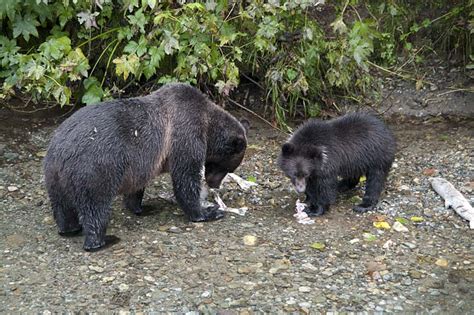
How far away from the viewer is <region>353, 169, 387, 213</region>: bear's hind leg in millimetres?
6820

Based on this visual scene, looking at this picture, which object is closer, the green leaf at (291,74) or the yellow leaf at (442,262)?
the yellow leaf at (442,262)

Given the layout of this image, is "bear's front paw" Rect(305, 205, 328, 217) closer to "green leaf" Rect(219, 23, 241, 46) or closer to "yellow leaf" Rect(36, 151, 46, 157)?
"green leaf" Rect(219, 23, 241, 46)

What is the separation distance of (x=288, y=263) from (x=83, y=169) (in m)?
1.91

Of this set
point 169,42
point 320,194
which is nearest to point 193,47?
point 169,42

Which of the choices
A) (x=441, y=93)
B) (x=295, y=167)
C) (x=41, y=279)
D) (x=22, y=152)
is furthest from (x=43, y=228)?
(x=441, y=93)

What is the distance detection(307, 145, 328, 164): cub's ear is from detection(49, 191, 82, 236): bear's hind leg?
89.0 inches

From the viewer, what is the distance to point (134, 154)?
609 cm

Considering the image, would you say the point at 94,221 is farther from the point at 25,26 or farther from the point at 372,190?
the point at 25,26

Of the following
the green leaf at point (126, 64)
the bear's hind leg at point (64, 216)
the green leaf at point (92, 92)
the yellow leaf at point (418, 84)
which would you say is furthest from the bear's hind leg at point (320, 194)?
the yellow leaf at point (418, 84)

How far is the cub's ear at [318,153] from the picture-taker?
6.53 meters

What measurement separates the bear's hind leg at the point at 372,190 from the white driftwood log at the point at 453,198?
2.19ft

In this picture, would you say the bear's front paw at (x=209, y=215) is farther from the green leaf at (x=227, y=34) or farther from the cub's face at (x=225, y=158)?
the green leaf at (x=227, y=34)

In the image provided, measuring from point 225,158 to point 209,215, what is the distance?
62 centimetres

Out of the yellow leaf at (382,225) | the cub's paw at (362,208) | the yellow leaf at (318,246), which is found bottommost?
the yellow leaf at (382,225)
